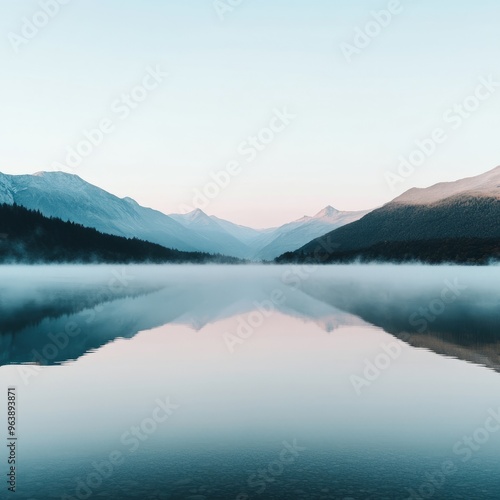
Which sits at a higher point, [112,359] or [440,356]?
[112,359]

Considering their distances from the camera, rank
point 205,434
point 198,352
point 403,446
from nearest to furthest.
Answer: point 403,446 → point 205,434 → point 198,352

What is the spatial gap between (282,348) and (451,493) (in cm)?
2400

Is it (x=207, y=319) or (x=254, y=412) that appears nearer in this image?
(x=254, y=412)

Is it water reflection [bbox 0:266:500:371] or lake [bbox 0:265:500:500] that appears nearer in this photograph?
lake [bbox 0:265:500:500]

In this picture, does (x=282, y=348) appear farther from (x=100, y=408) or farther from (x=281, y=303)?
(x=281, y=303)

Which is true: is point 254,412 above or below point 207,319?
below

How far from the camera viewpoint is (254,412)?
2162 centimetres

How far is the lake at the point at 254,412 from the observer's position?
14828 millimetres

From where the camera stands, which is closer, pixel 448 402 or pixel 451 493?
pixel 451 493

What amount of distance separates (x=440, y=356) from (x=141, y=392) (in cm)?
1966

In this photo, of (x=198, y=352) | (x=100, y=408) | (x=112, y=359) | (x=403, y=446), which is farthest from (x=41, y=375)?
(x=403, y=446)

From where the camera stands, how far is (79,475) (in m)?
15.3

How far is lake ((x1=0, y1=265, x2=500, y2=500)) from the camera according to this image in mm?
14828

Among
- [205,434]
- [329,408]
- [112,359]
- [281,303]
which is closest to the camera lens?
[205,434]
